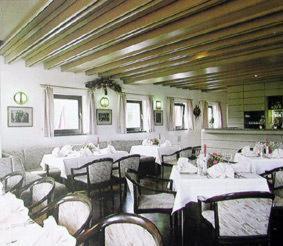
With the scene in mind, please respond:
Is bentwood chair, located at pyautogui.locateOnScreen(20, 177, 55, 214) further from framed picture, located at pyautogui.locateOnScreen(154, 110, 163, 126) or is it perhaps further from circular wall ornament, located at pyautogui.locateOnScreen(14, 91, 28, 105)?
framed picture, located at pyautogui.locateOnScreen(154, 110, 163, 126)

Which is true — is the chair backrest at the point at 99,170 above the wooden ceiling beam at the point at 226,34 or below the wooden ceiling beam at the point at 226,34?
below

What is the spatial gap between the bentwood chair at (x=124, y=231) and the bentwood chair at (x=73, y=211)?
20cm

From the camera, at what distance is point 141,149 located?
7.68 metres

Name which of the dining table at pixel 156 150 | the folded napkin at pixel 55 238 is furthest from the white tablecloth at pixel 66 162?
the folded napkin at pixel 55 238

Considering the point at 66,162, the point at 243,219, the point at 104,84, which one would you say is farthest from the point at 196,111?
the point at 243,219

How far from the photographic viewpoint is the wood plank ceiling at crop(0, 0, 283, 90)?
130 inches

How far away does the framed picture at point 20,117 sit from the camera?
260 inches

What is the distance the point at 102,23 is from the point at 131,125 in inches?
235

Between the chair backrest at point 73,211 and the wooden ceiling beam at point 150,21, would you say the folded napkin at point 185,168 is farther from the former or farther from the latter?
the wooden ceiling beam at point 150,21

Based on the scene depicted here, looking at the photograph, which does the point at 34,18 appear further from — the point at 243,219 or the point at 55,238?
the point at 243,219

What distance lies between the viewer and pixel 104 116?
27.6ft

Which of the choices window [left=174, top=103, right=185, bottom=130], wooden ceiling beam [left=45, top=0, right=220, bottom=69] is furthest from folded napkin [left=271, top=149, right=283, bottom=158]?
window [left=174, top=103, right=185, bottom=130]

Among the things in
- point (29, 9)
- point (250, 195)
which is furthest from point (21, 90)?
point (250, 195)

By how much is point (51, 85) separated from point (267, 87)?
729 cm
